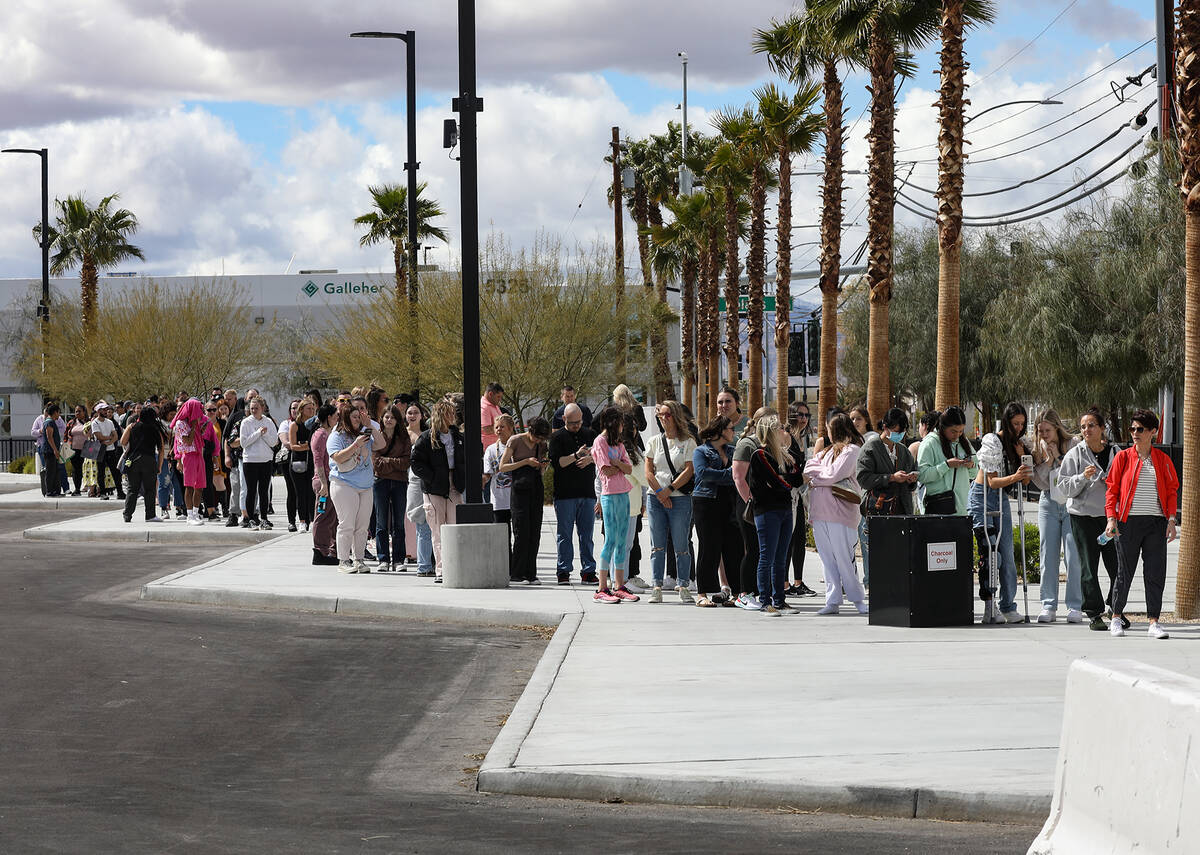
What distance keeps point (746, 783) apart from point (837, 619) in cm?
613

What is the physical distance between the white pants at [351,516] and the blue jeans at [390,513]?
11.7 inches

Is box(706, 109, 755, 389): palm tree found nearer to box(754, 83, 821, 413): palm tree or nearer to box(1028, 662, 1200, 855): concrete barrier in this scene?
box(754, 83, 821, 413): palm tree

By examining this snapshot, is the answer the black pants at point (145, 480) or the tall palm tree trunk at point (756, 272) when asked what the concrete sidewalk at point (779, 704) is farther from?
the tall palm tree trunk at point (756, 272)

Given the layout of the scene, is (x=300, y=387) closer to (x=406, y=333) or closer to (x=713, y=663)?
(x=406, y=333)

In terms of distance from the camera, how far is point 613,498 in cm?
1404

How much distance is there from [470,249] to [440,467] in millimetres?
2241

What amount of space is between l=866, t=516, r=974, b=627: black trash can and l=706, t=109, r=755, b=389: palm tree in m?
27.5

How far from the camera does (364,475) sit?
16203 millimetres

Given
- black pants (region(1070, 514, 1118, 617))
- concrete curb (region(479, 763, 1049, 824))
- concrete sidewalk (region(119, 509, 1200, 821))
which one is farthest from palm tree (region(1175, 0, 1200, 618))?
concrete curb (region(479, 763, 1049, 824))

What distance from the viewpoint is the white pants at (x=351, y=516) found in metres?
16.2

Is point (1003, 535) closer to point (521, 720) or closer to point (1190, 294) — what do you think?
point (1190, 294)

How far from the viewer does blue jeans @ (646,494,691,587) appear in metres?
14.1

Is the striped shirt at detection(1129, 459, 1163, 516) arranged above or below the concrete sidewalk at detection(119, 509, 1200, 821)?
above

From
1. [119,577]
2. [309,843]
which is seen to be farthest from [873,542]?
[119,577]
